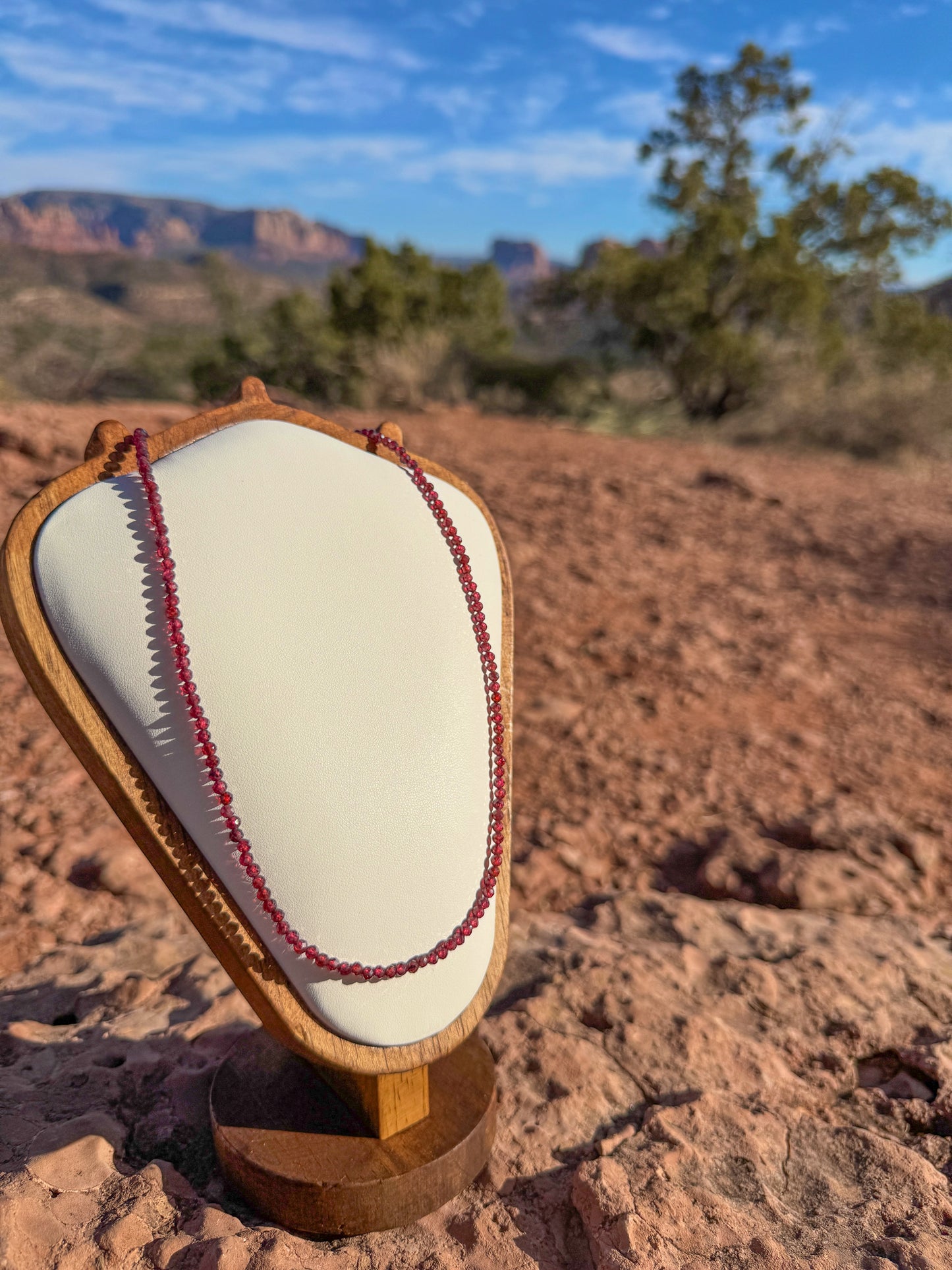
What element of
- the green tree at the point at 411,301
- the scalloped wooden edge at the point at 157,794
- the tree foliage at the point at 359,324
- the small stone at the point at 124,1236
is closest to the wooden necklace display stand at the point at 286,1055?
the scalloped wooden edge at the point at 157,794

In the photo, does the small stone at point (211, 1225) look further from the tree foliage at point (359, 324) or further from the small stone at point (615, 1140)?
the tree foliage at point (359, 324)

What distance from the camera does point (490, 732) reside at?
1.20 meters

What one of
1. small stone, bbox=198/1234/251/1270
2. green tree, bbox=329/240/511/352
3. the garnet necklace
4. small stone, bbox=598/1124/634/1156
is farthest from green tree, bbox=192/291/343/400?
small stone, bbox=198/1234/251/1270

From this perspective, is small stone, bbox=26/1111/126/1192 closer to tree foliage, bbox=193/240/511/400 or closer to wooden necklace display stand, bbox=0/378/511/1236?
wooden necklace display stand, bbox=0/378/511/1236

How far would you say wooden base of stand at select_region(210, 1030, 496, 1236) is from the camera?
1.09 metres

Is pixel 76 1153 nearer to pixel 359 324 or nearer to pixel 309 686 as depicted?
pixel 309 686

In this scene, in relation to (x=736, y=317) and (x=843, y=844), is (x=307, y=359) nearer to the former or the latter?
(x=736, y=317)

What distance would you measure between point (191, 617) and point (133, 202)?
7.58 metres

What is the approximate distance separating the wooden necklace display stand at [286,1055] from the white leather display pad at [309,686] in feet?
0.06

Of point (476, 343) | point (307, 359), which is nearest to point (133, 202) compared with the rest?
point (307, 359)

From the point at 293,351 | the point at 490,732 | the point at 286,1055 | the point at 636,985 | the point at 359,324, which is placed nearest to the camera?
the point at 490,732

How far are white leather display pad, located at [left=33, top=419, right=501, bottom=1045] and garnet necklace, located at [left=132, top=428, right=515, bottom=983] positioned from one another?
12mm

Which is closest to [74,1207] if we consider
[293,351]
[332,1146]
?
[332,1146]

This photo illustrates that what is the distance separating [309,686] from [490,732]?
30 centimetres
